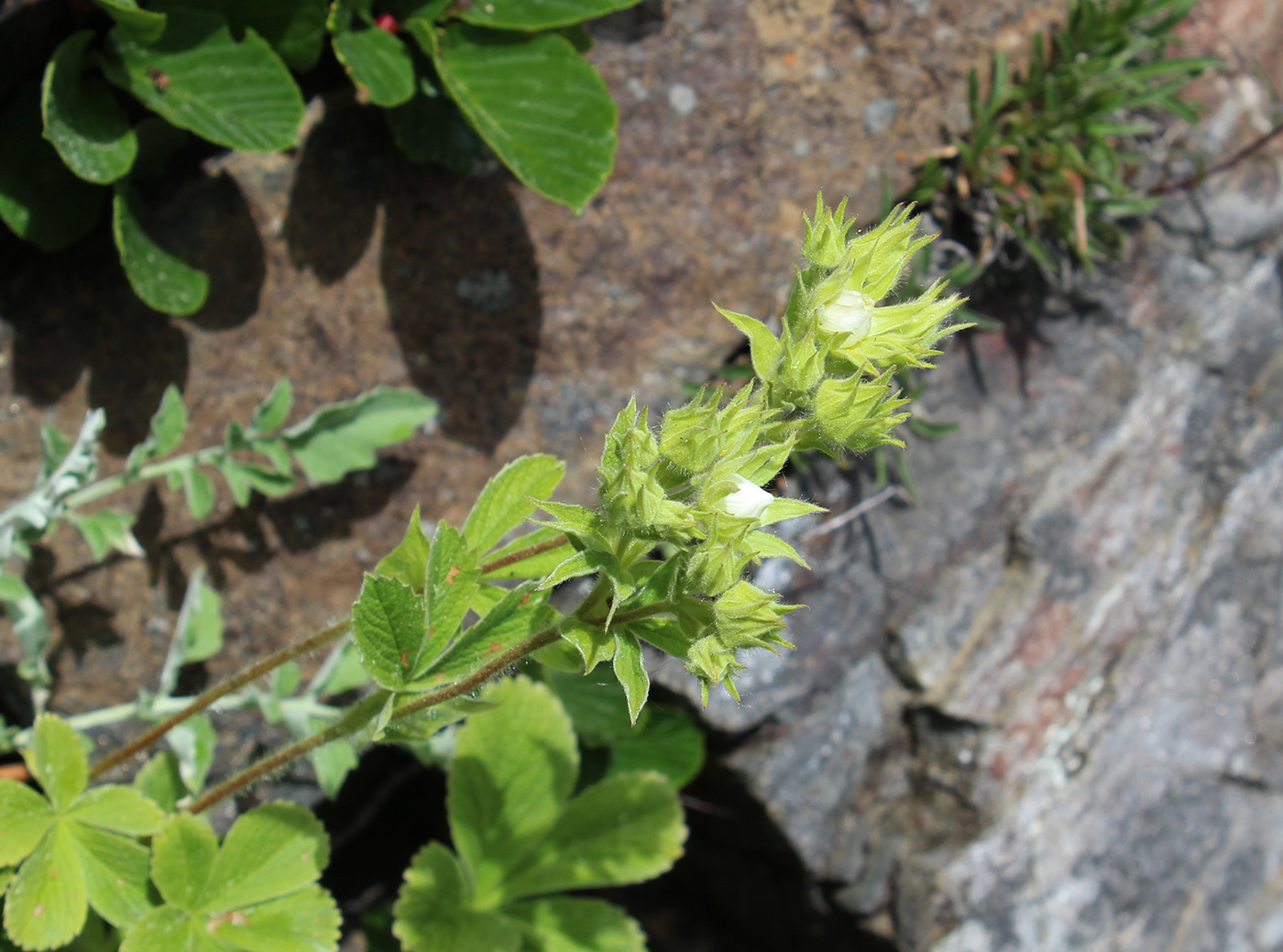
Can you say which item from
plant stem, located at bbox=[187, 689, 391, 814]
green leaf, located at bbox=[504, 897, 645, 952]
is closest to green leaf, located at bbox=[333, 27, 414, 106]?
plant stem, located at bbox=[187, 689, 391, 814]

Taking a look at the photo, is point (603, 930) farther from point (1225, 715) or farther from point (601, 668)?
point (1225, 715)

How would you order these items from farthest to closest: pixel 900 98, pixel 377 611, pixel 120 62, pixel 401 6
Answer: pixel 900 98 → pixel 401 6 → pixel 120 62 → pixel 377 611

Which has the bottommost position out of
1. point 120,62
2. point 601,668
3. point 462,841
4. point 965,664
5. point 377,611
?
point 965,664

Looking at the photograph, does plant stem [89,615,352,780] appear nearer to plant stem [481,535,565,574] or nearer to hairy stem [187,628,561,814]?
hairy stem [187,628,561,814]

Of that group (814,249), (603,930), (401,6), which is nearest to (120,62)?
(401,6)

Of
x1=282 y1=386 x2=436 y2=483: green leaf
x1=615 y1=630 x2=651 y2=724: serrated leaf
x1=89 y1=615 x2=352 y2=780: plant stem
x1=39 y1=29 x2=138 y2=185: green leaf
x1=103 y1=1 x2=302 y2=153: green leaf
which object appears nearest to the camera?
x1=615 y1=630 x2=651 y2=724: serrated leaf

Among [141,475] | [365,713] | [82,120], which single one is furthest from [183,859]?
[82,120]

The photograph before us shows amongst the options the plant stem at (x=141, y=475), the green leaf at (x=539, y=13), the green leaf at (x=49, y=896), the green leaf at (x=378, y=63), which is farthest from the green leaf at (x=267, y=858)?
the green leaf at (x=539, y=13)
